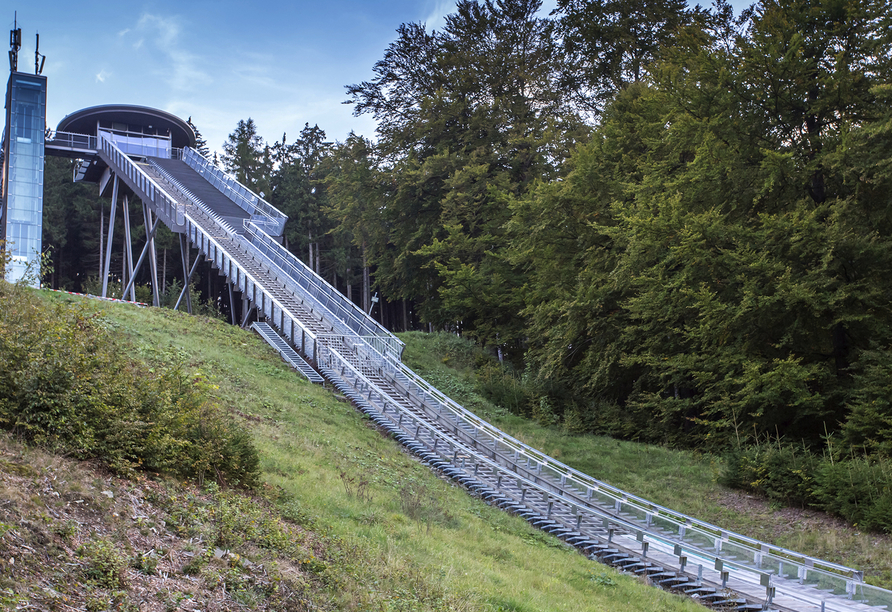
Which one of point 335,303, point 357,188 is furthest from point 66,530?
point 357,188

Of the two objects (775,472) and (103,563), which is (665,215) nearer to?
(775,472)

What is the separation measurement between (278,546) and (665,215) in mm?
16832

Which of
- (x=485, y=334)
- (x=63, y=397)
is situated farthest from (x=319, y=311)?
(x=63, y=397)

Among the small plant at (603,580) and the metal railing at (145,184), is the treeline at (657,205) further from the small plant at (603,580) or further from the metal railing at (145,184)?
the metal railing at (145,184)

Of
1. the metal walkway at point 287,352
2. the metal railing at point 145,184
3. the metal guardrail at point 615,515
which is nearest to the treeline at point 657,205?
the metal guardrail at point 615,515

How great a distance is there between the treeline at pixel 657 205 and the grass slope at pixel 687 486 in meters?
1.43

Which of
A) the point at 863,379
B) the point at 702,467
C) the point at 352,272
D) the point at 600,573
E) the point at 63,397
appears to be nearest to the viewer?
the point at 63,397

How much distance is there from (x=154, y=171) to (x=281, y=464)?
3572 cm

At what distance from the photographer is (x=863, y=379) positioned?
17109mm

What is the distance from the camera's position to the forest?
704 inches

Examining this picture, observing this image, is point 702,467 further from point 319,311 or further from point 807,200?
point 319,311

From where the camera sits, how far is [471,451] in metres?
18.7

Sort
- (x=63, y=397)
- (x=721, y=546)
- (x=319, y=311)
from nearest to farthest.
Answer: (x=63, y=397) < (x=721, y=546) < (x=319, y=311)

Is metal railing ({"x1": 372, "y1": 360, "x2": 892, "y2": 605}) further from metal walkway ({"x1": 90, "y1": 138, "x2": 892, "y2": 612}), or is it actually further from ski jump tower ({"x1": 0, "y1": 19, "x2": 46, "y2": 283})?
ski jump tower ({"x1": 0, "y1": 19, "x2": 46, "y2": 283})
